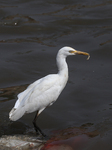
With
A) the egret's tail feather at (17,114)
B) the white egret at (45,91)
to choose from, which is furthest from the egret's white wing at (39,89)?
the egret's tail feather at (17,114)

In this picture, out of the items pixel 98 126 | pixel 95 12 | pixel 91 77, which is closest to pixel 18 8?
pixel 95 12

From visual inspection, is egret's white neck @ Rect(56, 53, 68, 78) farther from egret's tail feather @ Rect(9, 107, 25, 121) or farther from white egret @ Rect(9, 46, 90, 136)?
egret's tail feather @ Rect(9, 107, 25, 121)

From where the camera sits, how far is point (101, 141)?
6.47 meters

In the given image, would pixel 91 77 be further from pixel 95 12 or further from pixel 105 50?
pixel 95 12

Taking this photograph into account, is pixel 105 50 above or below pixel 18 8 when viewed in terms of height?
below

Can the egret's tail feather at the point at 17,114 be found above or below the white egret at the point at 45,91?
below

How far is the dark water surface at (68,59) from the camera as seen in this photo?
7.49 meters

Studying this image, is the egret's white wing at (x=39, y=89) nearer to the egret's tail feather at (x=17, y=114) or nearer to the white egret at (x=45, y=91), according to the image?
the white egret at (x=45, y=91)

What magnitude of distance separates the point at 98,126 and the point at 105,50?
15.7 feet

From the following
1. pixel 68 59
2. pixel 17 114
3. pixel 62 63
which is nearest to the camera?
pixel 17 114

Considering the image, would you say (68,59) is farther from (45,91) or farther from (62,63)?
(45,91)

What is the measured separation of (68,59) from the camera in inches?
427

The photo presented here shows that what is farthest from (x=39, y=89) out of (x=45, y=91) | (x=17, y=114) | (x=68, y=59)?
(x=68, y=59)

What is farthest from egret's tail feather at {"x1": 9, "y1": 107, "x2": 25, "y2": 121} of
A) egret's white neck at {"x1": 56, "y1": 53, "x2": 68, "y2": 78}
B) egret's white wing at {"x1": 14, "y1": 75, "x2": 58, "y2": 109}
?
egret's white neck at {"x1": 56, "y1": 53, "x2": 68, "y2": 78}
